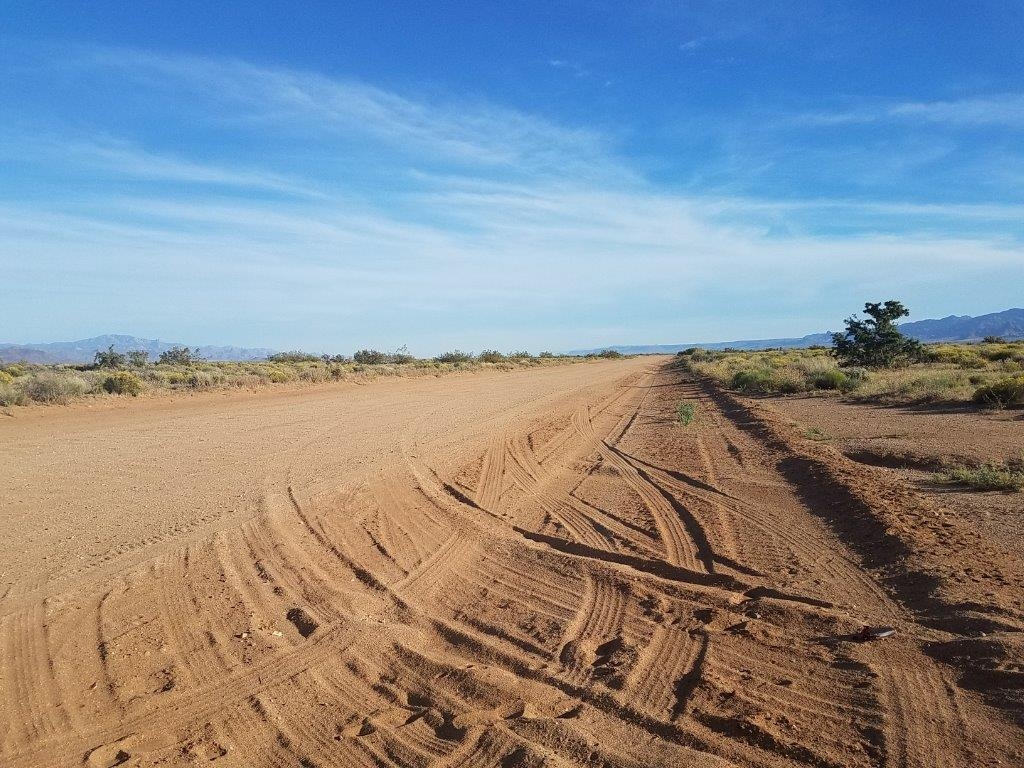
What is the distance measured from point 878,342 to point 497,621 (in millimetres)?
35843

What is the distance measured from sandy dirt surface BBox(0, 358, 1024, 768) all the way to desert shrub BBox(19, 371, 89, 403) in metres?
13.0

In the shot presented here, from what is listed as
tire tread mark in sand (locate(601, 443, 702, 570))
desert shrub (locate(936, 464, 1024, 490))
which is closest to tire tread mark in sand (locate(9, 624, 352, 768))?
tire tread mark in sand (locate(601, 443, 702, 570))

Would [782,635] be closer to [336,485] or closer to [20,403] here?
[336,485]

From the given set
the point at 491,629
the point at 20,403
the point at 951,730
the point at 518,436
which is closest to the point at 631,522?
the point at 491,629

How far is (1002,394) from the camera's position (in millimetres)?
18297

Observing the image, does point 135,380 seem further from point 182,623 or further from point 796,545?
point 796,545

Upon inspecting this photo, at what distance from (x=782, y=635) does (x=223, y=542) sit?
618 centimetres

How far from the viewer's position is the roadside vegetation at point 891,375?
2027 cm

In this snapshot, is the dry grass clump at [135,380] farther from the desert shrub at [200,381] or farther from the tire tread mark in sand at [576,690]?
the tire tread mark in sand at [576,690]

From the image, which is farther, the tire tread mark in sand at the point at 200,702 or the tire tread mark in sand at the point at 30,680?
the tire tread mark in sand at the point at 30,680

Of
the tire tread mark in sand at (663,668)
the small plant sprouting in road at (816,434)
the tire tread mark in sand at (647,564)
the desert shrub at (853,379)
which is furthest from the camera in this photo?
the desert shrub at (853,379)

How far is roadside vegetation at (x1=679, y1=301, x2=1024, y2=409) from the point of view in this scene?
66.5ft

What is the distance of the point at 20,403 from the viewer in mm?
21828

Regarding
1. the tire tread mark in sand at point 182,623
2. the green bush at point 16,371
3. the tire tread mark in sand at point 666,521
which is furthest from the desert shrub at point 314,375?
the tire tread mark in sand at point 182,623
